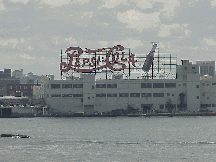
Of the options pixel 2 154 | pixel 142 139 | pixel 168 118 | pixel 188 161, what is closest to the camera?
pixel 188 161

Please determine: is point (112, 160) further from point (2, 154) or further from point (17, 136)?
point (17, 136)

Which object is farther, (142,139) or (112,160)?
(142,139)

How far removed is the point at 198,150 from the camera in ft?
332

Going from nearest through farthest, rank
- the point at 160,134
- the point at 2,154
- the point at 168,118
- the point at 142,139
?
the point at 2,154
the point at 142,139
the point at 160,134
the point at 168,118

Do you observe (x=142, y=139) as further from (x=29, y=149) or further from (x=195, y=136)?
(x=29, y=149)

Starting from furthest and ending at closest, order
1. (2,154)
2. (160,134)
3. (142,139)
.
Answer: (160,134) → (142,139) → (2,154)

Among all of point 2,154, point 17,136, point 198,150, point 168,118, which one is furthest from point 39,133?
point 168,118

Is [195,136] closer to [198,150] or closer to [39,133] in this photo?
[198,150]

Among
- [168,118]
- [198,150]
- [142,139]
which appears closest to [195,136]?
[142,139]

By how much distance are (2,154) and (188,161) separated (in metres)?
29.3

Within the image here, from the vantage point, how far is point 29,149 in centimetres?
10325

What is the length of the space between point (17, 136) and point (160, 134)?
2963 cm

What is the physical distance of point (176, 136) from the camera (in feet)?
409

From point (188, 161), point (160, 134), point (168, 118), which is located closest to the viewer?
point (188, 161)
